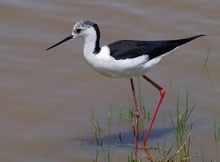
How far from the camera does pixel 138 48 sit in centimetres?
567

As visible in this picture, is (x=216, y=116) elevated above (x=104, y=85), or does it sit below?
below

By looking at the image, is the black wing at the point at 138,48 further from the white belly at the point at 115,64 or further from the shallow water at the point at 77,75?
the shallow water at the point at 77,75

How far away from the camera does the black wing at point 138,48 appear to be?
18.2 feet

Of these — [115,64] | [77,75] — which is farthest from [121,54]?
[77,75]

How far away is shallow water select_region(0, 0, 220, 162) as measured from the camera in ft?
18.8

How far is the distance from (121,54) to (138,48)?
0.19m

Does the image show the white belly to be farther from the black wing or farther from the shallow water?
the shallow water

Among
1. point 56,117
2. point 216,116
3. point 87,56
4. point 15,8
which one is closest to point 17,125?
point 56,117

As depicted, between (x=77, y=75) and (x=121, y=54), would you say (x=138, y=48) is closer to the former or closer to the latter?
(x=121, y=54)

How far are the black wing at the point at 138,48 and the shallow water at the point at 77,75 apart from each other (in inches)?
24.7

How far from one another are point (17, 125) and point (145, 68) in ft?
3.60

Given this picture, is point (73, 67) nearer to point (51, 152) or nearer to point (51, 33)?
point (51, 33)

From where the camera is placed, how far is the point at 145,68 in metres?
5.62

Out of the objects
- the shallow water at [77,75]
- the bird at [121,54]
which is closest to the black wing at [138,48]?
the bird at [121,54]
